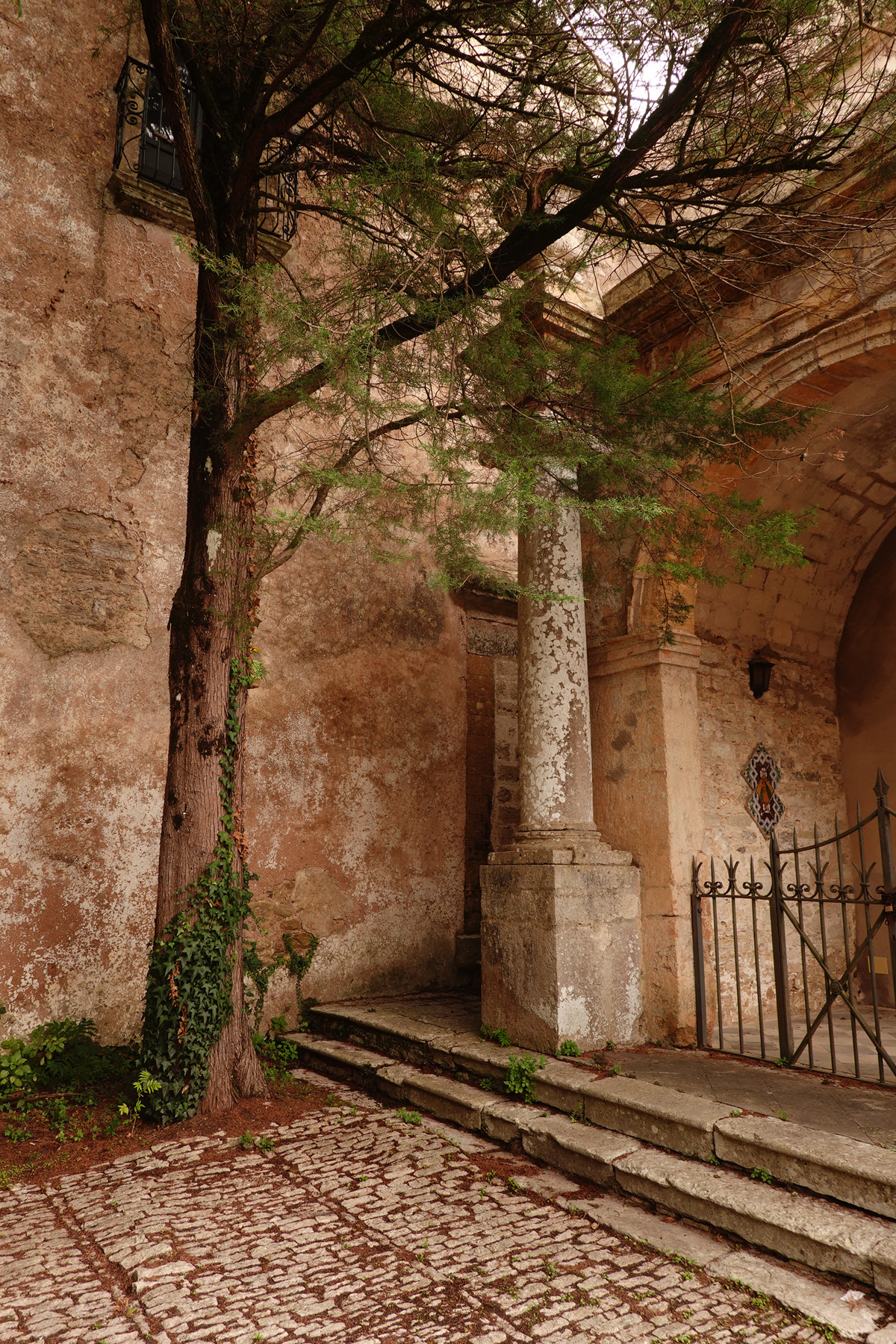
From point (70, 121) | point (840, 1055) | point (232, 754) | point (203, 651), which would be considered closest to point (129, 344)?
point (70, 121)

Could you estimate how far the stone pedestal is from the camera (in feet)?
17.0

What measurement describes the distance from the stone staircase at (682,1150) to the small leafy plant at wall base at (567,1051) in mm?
42

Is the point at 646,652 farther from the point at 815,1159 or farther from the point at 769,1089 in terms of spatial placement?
the point at 815,1159

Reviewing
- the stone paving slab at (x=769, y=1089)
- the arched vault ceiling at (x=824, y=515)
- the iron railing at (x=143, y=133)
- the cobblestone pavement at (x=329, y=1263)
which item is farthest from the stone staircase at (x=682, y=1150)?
the iron railing at (x=143, y=133)

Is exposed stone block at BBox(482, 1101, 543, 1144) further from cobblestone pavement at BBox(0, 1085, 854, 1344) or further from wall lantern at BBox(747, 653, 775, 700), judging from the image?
wall lantern at BBox(747, 653, 775, 700)

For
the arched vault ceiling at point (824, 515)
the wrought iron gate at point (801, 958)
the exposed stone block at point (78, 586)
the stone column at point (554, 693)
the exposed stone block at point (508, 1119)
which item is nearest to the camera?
the exposed stone block at point (508, 1119)

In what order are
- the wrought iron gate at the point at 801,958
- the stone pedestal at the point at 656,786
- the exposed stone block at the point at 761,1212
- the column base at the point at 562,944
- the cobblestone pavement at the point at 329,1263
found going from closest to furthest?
the cobblestone pavement at the point at 329,1263 → the exposed stone block at the point at 761,1212 → the wrought iron gate at the point at 801,958 → the column base at the point at 562,944 → the stone pedestal at the point at 656,786

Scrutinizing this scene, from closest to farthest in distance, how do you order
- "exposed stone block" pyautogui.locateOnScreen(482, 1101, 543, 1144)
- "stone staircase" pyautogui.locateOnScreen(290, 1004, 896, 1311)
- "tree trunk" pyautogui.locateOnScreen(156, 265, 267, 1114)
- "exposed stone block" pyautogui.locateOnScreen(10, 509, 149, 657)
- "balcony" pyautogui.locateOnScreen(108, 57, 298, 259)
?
"stone staircase" pyautogui.locateOnScreen(290, 1004, 896, 1311) → "exposed stone block" pyautogui.locateOnScreen(482, 1101, 543, 1144) → "tree trunk" pyautogui.locateOnScreen(156, 265, 267, 1114) → "exposed stone block" pyautogui.locateOnScreen(10, 509, 149, 657) → "balcony" pyautogui.locateOnScreen(108, 57, 298, 259)

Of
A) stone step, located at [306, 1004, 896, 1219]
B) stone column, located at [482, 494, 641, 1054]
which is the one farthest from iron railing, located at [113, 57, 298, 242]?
stone step, located at [306, 1004, 896, 1219]

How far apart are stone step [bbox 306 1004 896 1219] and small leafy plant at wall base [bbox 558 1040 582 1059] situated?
38 mm

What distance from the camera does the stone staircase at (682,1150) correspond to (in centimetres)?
275

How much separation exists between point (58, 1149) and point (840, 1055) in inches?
173

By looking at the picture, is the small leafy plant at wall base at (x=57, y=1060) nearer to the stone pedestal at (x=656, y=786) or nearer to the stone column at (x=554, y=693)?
the stone column at (x=554, y=693)

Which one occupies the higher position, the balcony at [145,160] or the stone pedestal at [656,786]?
the balcony at [145,160]
